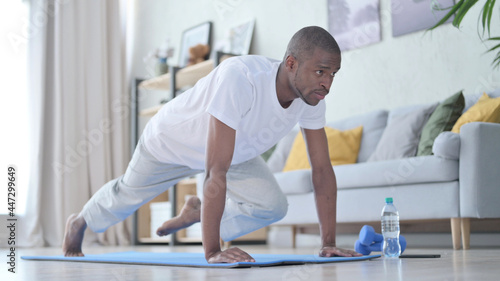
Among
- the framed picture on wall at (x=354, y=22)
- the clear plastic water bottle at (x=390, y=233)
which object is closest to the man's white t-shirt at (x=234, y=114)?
the clear plastic water bottle at (x=390, y=233)

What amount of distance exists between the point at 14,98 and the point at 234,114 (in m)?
3.98

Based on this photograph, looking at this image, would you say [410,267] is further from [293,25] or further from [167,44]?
[167,44]

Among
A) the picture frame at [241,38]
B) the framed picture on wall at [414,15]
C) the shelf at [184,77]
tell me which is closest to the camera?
the framed picture on wall at [414,15]

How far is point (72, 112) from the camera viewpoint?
5.27 metres

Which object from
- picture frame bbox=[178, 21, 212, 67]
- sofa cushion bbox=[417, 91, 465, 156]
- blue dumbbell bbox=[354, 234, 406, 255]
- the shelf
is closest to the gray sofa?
sofa cushion bbox=[417, 91, 465, 156]

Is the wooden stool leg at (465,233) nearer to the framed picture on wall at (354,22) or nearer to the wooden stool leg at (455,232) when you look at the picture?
the wooden stool leg at (455,232)

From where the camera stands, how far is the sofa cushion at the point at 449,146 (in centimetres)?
264

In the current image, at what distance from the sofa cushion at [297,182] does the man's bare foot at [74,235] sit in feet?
4.47

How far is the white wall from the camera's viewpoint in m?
3.44

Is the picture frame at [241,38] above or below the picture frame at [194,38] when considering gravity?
below

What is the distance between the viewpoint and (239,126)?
72.6 inches

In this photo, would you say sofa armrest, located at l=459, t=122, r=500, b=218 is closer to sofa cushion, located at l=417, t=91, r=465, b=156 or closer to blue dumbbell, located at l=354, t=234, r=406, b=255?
sofa cushion, located at l=417, t=91, r=465, b=156

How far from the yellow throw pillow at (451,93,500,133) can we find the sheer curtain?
339 centimetres

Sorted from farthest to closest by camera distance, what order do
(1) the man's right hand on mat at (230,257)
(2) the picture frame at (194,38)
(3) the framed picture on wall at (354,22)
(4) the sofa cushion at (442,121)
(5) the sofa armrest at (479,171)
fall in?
(2) the picture frame at (194,38)
(3) the framed picture on wall at (354,22)
(4) the sofa cushion at (442,121)
(5) the sofa armrest at (479,171)
(1) the man's right hand on mat at (230,257)
